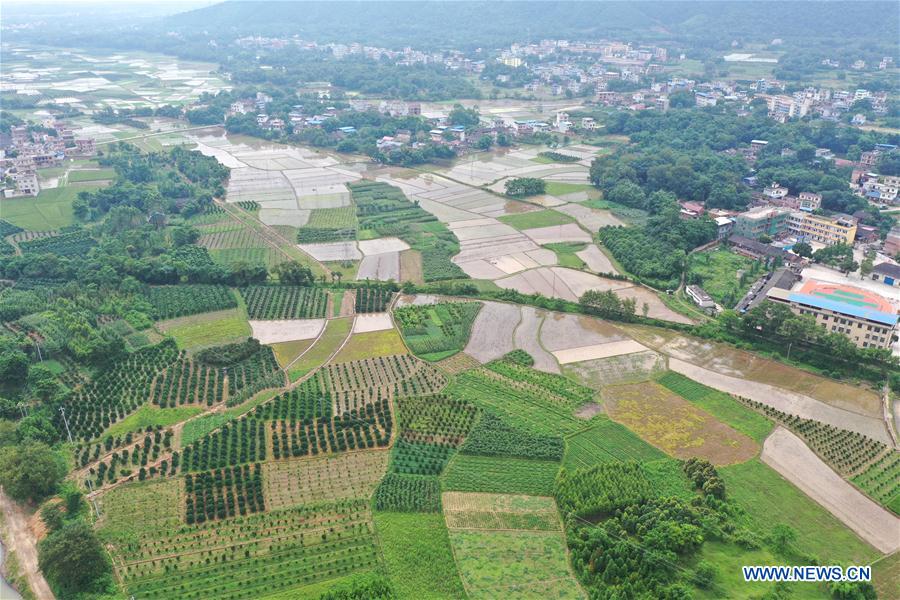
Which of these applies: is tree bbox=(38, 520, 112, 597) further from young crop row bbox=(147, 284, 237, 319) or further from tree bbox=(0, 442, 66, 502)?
young crop row bbox=(147, 284, 237, 319)

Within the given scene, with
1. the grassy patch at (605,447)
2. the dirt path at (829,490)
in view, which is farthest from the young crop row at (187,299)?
the dirt path at (829,490)

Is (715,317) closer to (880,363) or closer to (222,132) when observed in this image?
(880,363)

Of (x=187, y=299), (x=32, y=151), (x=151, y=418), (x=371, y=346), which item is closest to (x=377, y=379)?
(x=371, y=346)

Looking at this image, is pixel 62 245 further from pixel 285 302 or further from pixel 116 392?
pixel 116 392

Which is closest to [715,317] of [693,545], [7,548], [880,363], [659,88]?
[880,363]

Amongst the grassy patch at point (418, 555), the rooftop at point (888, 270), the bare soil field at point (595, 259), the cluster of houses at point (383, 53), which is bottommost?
the grassy patch at point (418, 555)

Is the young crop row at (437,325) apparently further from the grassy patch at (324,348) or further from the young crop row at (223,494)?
the young crop row at (223,494)

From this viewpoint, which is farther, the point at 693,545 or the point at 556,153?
the point at 556,153
